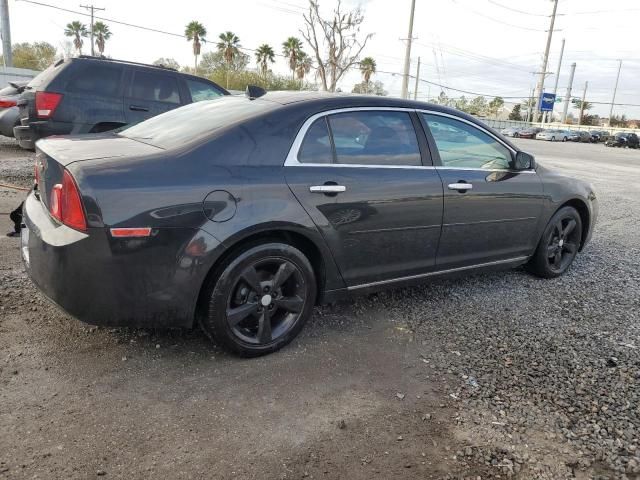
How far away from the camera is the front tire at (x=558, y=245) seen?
495cm

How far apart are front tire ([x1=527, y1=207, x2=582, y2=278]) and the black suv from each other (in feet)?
18.1

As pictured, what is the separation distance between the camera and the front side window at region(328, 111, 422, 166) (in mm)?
3496

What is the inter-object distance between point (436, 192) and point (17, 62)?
53.8 metres

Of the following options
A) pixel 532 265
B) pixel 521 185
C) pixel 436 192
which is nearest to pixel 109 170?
pixel 436 192

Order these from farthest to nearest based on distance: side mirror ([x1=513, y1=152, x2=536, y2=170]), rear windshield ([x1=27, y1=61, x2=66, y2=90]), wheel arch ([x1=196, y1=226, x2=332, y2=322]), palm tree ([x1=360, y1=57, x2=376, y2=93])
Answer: palm tree ([x1=360, y1=57, x2=376, y2=93]) → rear windshield ([x1=27, y1=61, x2=66, y2=90]) → side mirror ([x1=513, y1=152, x2=536, y2=170]) → wheel arch ([x1=196, y1=226, x2=332, y2=322])

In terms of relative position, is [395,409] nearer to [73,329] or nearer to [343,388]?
[343,388]

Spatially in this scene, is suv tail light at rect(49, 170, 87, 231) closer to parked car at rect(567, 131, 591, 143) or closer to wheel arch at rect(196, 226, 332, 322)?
wheel arch at rect(196, 226, 332, 322)

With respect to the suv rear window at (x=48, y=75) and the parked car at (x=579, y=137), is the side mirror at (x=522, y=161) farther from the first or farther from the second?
the parked car at (x=579, y=137)

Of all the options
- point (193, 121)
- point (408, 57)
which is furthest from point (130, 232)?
point (408, 57)

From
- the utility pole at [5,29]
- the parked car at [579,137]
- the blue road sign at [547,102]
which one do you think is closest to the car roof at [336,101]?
the utility pole at [5,29]

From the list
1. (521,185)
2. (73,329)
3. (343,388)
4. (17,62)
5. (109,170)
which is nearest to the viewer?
(109,170)

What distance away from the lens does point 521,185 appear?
4.51m

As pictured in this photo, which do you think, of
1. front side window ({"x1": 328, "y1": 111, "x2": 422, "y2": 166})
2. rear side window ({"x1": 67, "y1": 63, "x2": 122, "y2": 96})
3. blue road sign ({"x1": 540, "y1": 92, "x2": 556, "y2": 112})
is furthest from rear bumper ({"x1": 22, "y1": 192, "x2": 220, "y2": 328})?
blue road sign ({"x1": 540, "y1": 92, "x2": 556, "y2": 112})

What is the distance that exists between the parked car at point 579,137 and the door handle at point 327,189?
59039mm
